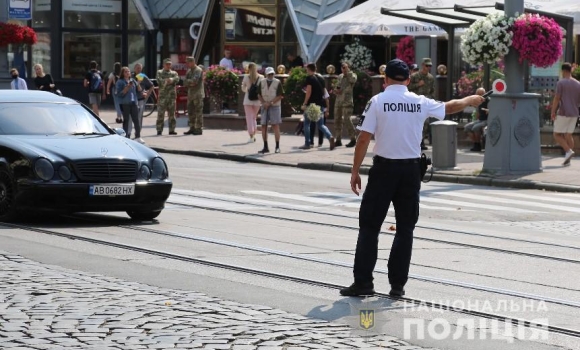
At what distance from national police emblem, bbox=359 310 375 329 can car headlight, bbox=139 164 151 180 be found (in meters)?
6.20

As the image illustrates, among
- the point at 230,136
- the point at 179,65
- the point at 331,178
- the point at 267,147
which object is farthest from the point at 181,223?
the point at 179,65

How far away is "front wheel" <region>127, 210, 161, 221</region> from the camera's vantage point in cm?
1515

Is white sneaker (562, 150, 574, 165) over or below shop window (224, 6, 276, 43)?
below

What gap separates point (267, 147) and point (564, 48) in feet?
20.8

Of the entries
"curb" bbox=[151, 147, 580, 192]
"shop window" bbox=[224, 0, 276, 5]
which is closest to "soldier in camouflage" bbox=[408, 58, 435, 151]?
"curb" bbox=[151, 147, 580, 192]

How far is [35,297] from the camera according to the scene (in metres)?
9.26

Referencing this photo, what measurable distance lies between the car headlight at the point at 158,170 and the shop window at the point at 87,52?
34.3 metres

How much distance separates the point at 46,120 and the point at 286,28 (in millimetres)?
29618

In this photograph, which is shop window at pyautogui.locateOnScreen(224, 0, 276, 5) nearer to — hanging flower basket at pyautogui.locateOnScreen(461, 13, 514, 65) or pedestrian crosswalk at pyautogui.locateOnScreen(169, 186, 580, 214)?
hanging flower basket at pyautogui.locateOnScreen(461, 13, 514, 65)

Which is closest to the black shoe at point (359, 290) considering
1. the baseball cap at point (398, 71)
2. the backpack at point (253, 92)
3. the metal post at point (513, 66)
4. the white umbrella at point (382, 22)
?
the baseball cap at point (398, 71)

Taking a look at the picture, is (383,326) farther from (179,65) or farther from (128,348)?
(179,65)

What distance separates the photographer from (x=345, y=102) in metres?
29.4

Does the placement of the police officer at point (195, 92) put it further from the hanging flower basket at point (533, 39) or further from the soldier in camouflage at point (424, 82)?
the hanging flower basket at point (533, 39)

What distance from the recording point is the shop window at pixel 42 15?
4859 cm
